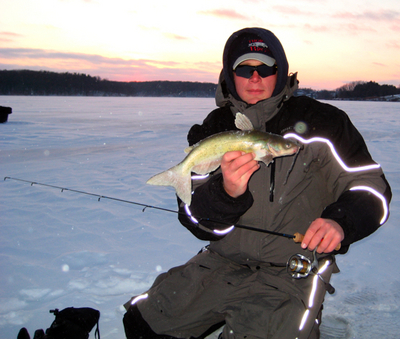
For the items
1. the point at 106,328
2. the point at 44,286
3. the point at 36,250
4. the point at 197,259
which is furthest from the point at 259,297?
the point at 36,250

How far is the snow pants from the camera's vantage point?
Result: 2197 mm

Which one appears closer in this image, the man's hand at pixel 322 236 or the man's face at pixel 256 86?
the man's hand at pixel 322 236

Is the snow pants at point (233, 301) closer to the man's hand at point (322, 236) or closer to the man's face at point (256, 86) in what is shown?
the man's hand at point (322, 236)

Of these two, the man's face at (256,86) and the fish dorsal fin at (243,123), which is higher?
the man's face at (256,86)

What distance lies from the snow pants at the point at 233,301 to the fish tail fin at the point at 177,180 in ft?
2.16

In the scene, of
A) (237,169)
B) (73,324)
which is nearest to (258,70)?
(237,169)

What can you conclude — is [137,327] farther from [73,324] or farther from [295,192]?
[295,192]

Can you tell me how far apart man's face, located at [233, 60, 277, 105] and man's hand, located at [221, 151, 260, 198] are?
92 cm

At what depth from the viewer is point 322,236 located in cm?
216

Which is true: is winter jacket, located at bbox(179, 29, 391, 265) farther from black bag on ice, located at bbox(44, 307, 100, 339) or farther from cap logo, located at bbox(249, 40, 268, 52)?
→ black bag on ice, located at bbox(44, 307, 100, 339)

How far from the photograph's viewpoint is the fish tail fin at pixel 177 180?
2494 millimetres

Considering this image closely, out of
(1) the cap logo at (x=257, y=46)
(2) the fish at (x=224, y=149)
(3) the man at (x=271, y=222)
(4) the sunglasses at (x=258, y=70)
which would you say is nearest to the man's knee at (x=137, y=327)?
(3) the man at (x=271, y=222)

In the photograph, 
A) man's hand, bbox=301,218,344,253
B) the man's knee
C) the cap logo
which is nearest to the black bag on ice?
the man's knee

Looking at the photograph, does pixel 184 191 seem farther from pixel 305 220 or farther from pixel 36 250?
pixel 36 250
